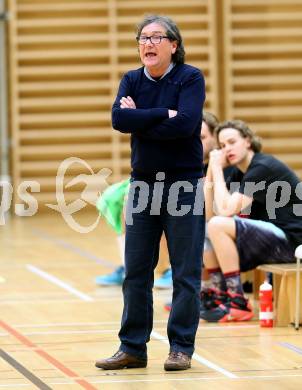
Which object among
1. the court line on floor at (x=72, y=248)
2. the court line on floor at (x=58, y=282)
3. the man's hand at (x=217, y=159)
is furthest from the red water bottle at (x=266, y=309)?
the court line on floor at (x=72, y=248)

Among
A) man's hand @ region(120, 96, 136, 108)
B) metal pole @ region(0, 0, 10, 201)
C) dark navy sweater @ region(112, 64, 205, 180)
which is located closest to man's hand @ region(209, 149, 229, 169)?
dark navy sweater @ region(112, 64, 205, 180)

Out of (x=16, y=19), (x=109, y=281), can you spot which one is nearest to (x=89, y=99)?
(x=16, y=19)

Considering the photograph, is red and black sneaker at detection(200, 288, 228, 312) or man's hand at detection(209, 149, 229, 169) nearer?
red and black sneaker at detection(200, 288, 228, 312)

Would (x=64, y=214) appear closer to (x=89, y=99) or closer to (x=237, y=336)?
(x=89, y=99)

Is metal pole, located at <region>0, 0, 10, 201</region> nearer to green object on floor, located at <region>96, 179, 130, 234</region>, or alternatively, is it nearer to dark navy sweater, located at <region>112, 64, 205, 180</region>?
green object on floor, located at <region>96, 179, 130, 234</region>

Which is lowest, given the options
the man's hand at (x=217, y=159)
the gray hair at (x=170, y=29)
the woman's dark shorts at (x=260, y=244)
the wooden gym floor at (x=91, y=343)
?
the wooden gym floor at (x=91, y=343)

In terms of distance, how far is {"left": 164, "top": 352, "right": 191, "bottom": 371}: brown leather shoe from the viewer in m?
4.69

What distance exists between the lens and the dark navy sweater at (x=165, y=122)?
4617mm

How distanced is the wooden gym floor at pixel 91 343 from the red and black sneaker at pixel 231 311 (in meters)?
0.08

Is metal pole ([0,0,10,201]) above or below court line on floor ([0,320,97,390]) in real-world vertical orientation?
above

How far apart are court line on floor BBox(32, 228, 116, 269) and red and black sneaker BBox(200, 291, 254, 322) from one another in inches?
99.1

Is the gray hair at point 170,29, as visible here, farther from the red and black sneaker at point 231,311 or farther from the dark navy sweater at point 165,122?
the red and black sneaker at point 231,311

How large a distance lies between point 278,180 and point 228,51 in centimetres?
783

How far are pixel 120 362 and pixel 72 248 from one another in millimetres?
5229
